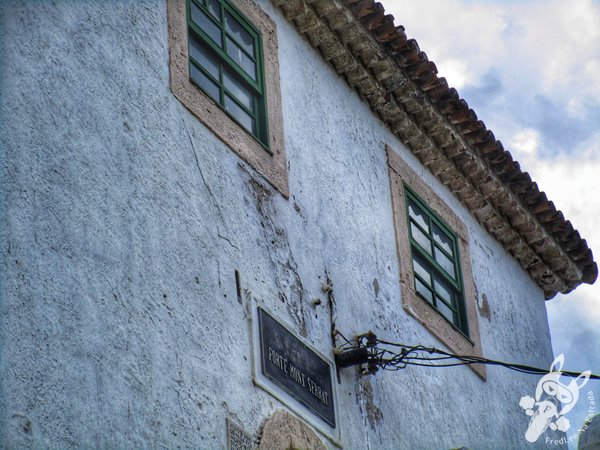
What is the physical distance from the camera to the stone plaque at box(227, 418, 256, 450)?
711cm

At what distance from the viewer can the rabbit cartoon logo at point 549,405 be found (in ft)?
37.3

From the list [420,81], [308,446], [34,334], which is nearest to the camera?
[34,334]

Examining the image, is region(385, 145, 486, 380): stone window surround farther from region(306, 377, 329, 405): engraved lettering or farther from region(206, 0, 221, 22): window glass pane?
region(206, 0, 221, 22): window glass pane

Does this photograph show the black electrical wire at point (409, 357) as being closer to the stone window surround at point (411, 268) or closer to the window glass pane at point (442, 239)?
the stone window surround at point (411, 268)

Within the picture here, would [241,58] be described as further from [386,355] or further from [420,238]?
[420,238]

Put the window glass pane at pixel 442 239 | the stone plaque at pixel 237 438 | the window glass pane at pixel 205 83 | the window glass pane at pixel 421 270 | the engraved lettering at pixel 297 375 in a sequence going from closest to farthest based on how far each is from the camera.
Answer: the stone plaque at pixel 237 438
the engraved lettering at pixel 297 375
the window glass pane at pixel 205 83
the window glass pane at pixel 421 270
the window glass pane at pixel 442 239

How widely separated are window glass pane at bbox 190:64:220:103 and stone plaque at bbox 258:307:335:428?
1398 millimetres

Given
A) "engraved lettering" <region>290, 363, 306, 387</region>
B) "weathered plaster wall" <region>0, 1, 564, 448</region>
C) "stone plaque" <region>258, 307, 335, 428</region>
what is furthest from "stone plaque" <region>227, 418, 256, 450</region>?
"engraved lettering" <region>290, 363, 306, 387</region>

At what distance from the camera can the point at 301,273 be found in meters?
8.52

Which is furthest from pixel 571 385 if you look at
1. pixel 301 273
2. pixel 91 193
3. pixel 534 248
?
pixel 91 193

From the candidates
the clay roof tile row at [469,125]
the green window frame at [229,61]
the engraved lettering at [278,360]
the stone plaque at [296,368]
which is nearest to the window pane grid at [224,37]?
the green window frame at [229,61]

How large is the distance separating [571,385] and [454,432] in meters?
2.26

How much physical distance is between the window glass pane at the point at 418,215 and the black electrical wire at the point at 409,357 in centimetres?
113

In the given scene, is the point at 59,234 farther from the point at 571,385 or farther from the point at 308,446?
the point at 571,385
